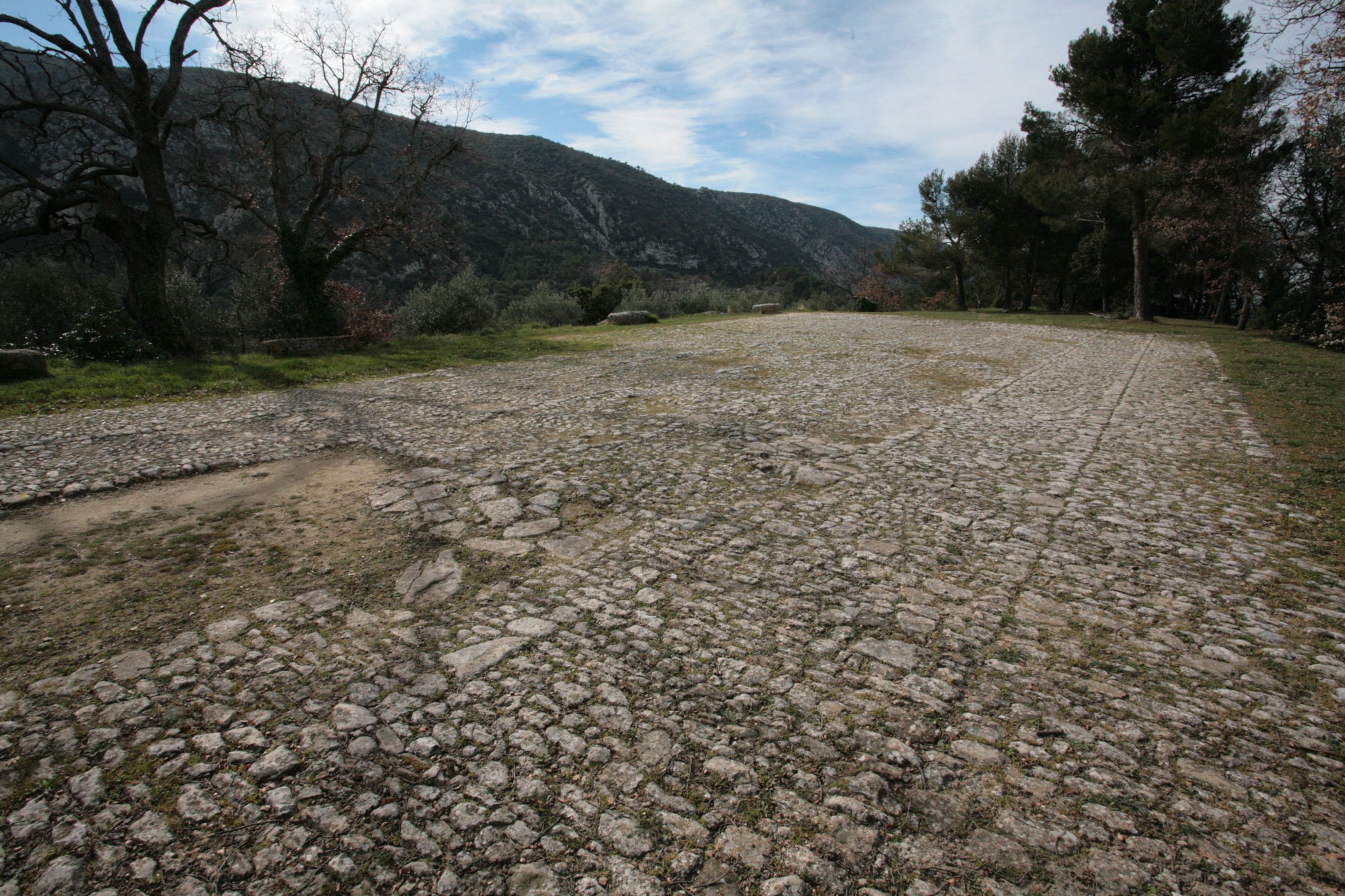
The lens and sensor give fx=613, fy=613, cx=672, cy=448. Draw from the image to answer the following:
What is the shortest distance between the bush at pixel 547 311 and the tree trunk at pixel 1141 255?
23.1 m

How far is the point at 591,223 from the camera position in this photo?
68.8 metres

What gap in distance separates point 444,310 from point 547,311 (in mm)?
9799

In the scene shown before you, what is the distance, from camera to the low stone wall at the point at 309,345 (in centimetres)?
1421

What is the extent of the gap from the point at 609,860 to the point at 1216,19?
2962cm

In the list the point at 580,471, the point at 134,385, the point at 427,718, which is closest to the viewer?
the point at 427,718

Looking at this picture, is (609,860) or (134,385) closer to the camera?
(609,860)

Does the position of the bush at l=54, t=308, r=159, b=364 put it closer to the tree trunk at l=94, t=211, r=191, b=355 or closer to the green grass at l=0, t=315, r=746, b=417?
the green grass at l=0, t=315, r=746, b=417

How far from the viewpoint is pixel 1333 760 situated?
2.47 m

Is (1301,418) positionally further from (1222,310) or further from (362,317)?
Result: (1222,310)

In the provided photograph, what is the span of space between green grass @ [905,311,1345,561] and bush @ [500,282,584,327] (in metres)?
24.2

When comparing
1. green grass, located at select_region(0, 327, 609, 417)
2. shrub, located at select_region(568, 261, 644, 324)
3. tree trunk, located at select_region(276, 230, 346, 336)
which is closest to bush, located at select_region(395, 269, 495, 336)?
tree trunk, located at select_region(276, 230, 346, 336)

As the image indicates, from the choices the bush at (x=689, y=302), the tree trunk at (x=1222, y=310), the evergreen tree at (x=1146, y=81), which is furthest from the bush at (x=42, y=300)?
the tree trunk at (x=1222, y=310)

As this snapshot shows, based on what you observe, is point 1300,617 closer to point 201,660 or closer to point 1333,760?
point 1333,760

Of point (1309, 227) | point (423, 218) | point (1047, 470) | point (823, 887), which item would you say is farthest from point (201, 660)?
point (1309, 227)
